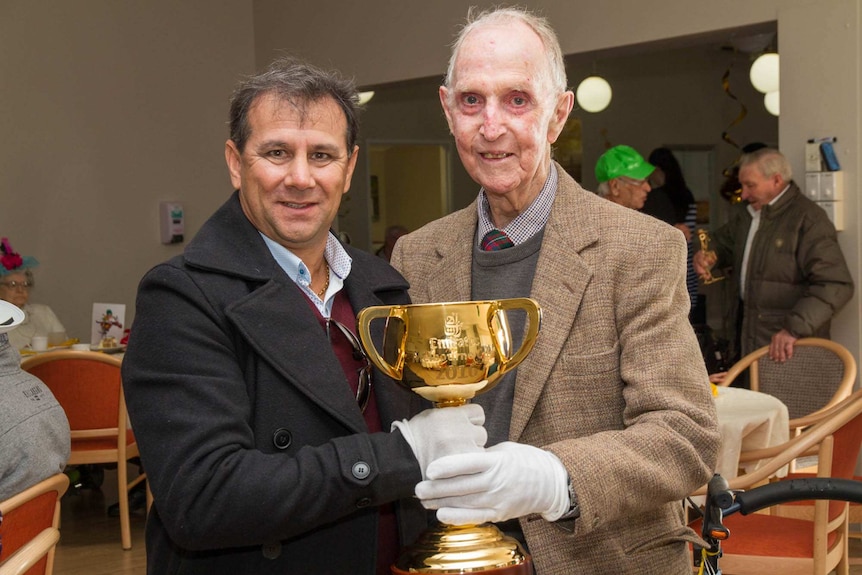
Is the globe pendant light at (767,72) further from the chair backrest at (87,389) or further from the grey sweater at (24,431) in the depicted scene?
the grey sweater at (24,431)

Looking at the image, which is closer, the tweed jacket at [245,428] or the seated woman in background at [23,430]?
the tweed jacket at [245,428]

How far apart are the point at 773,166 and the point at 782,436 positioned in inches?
71.2

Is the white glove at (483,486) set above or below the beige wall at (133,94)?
below

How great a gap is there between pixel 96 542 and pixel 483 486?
4.03 m

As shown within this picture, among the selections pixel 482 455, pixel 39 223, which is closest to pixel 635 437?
pixel 482 455

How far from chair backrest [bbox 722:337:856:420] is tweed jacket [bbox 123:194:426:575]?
9.71ft

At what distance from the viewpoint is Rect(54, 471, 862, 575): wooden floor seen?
4.33 metres

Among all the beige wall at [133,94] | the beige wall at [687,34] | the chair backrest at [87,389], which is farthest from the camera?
the beige wall at [133,94]

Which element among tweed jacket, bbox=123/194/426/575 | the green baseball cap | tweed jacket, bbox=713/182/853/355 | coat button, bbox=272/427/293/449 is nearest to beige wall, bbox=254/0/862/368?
tweed jacket, bbox=713/182/853/355

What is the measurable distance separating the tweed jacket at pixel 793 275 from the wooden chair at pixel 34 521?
341cm

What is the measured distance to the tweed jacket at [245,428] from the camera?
127cm

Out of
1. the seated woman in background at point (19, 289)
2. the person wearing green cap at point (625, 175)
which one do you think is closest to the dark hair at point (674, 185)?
the person wearing green cap at point (625, 175)

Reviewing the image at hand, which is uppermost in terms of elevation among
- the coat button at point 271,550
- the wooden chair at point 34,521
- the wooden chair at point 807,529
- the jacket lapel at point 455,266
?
the jacket lapel at point 455,266

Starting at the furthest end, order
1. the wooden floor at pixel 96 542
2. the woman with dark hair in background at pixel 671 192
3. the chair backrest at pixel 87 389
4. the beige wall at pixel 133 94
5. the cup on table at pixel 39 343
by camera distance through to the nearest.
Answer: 1. the beige wall at pixel 133 94
2. the woman with dark hair in background at pixel 671 192
3. the cup on table at pixel 39 343
4. the chair backrest at pixel 87 389
5. the wooden floor at pixel 96 542
